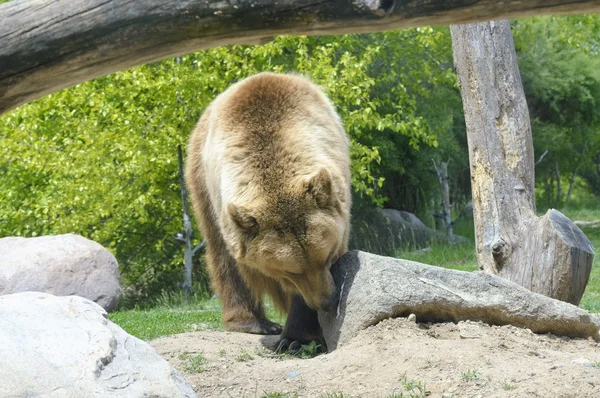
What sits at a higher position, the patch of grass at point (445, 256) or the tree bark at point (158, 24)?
the tree bark at point (158, 24)

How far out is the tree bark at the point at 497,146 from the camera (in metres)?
7.41

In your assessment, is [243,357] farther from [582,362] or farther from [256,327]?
[582,362]

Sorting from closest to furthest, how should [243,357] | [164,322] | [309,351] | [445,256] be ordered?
[243,357], [309,351], [164,322], [445,256]

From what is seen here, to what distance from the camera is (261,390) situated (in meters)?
4.99

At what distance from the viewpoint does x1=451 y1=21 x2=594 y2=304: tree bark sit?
7406mm

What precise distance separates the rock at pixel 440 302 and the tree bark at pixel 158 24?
272 cm

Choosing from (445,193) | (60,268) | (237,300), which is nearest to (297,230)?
(237,300)

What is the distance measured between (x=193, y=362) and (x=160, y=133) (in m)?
6.98

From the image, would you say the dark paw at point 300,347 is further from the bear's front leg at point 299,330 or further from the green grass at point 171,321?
the green grass at point 171,321

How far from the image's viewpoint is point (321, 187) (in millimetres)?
5434

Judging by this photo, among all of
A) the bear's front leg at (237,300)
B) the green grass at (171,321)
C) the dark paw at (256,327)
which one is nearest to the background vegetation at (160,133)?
the green grass at (171,321)

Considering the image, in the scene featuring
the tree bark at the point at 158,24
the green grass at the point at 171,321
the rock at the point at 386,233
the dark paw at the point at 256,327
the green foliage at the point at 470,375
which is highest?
the tree bark at the point at 158,24

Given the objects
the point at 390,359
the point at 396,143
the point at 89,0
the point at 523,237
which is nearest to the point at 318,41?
the point at 396,143

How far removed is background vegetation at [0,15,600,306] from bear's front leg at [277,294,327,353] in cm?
603
